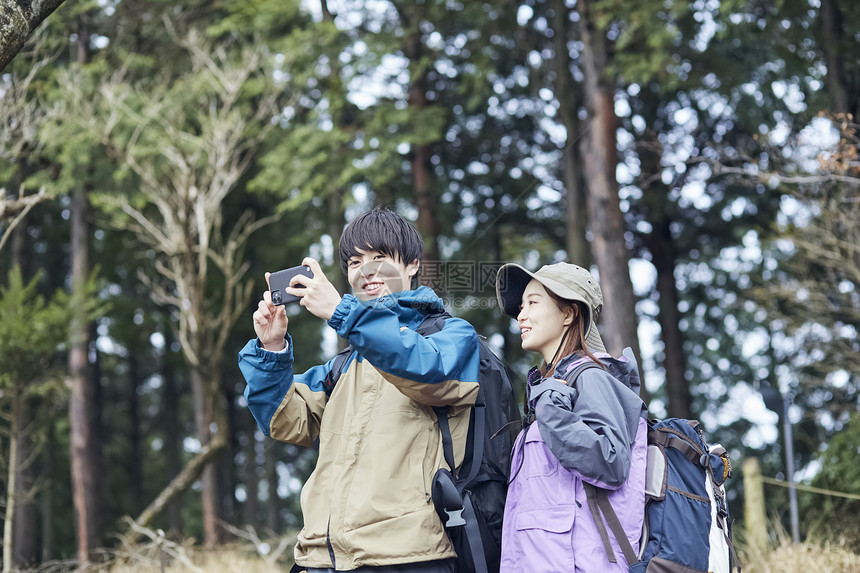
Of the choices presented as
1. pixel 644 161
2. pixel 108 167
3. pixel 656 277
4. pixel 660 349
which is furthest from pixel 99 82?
pixel 660 349

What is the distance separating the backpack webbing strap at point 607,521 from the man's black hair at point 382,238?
0.86 meters

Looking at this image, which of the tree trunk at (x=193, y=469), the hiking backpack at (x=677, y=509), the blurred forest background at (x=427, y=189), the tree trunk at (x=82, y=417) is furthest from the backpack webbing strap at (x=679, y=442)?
the tree trunk at (x=82, y=417)

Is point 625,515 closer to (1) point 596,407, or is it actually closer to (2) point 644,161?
(1) point 596,407

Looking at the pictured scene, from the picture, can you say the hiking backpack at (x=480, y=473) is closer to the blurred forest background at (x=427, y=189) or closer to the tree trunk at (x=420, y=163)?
the blurred forest background at (x=427, y=189)

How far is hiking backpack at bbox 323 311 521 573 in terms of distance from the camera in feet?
7.72

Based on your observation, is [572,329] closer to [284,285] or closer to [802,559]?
[284,285]

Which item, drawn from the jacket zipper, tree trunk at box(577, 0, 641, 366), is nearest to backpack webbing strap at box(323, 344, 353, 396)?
the jacket zipper

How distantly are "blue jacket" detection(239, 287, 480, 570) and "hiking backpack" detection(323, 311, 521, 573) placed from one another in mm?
34

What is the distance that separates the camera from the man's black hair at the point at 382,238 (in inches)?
101

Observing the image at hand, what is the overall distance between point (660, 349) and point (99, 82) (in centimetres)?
1317

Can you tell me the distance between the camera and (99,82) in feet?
42.2

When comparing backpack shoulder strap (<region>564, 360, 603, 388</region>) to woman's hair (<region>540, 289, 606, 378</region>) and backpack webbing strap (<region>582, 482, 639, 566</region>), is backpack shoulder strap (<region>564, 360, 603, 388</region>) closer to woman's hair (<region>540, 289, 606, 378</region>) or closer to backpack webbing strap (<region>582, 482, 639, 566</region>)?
woman's hair (<region>540, 289, 606, 378</region>)

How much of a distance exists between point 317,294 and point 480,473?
2.36 feet

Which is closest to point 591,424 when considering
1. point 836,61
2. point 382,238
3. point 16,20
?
point 382,238
